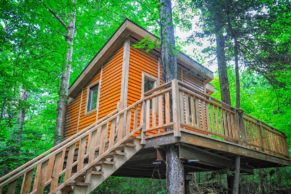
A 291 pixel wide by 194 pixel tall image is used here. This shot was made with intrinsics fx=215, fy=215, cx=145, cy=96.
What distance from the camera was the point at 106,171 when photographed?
15.1 ft

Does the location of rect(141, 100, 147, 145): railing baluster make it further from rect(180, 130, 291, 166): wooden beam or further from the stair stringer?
rect(180, 130, 291, 166): wooden beam

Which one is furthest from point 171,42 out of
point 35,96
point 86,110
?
point 35,96

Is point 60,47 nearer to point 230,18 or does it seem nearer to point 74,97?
point 74,97

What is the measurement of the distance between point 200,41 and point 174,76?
146 inches

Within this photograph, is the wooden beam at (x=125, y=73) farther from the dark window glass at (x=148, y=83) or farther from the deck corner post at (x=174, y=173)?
the deck corner post at (x=174, y=173)

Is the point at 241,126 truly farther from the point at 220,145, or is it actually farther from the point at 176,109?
the point at 176,109

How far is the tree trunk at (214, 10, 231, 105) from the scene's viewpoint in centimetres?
824

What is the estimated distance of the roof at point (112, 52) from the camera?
7.84 m

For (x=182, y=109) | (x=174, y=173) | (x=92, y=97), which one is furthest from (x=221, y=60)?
(x=92, y=97)

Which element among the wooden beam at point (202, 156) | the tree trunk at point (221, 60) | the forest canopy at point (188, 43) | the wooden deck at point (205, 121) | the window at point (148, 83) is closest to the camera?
the wooden deck at point (205, 121)

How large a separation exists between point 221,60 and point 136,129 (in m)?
5.34

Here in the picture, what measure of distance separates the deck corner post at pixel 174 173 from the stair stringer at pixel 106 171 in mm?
805

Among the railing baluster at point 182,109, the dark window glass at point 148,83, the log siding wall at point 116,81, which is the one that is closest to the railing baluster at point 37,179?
the railing baluster at point 182,109

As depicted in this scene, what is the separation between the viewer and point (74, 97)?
11391 millimetres
